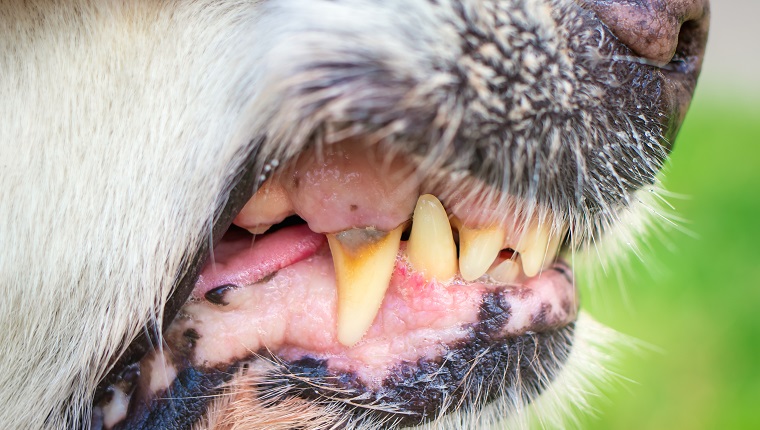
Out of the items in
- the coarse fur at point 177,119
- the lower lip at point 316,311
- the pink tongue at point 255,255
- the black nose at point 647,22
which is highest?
the black nose at point 647,22

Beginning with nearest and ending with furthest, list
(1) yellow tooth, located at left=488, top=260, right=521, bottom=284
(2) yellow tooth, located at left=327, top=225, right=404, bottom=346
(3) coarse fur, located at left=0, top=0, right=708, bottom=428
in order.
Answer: (3) coarse fur, located at left=0, top=0, right=708, bottom=428, (2) yellow tooth, located at left=327, top=225, right=404, bottom=346, (1) yellow tooth, located at left=488, top=260, right=521, bottom=284

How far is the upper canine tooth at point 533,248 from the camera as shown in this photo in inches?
51.6

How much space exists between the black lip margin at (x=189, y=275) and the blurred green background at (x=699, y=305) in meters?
1.11

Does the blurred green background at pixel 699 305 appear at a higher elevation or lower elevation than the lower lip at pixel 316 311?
lower

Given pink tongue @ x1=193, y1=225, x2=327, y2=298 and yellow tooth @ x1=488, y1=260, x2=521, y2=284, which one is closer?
pink tongue @ x1=193, y1=225, x2=327, y2=298

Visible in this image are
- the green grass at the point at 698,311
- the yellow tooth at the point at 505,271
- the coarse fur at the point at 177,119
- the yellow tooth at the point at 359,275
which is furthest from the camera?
the green grass at the point at 698,311

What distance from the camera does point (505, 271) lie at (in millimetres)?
1385

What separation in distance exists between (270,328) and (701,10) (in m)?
0.81

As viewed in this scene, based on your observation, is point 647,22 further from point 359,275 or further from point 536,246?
point 359,275

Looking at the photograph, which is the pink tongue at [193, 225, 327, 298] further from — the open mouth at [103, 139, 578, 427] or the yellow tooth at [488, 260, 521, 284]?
the yellow tooth at [488, 260, 521, 284]

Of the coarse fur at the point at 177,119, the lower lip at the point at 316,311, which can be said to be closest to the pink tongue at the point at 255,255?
the lower lip at the point at 316,311

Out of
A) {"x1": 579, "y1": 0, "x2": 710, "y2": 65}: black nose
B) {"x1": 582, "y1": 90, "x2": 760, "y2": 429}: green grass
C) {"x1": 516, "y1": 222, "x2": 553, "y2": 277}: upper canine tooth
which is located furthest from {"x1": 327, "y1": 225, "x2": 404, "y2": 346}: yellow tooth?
{"x1": 582, "y1": 90, "x2": 760, "y2": 429}: green grass

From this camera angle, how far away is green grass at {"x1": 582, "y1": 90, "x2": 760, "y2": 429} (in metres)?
2.64

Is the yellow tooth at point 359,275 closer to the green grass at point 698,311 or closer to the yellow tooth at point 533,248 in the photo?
the yellow tooth at point 533,248
